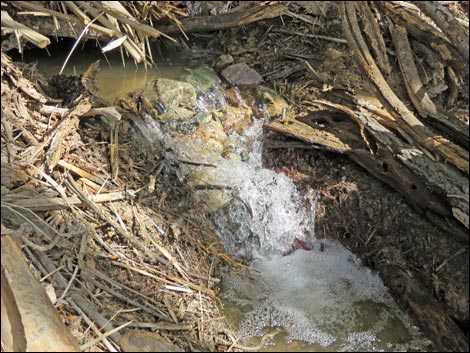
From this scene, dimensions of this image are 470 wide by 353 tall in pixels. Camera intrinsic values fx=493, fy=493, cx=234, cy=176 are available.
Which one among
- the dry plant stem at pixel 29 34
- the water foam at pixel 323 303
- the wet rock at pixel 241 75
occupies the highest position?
the dry plant stem at pixel 29 34

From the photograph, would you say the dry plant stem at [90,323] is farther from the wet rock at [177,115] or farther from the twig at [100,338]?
the wet rock at [177,115]

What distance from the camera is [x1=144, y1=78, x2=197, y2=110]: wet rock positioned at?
4.38 m

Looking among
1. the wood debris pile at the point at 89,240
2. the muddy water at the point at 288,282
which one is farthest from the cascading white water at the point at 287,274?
the wood debris pile at the point at 89,240

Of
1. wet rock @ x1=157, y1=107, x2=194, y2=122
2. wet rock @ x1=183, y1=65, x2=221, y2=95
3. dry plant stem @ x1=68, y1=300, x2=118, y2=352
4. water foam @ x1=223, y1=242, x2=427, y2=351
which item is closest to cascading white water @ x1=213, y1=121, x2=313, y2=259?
water foam @ x1=223, y1=242, x2=427, y2=351

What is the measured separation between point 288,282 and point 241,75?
6.91 ft

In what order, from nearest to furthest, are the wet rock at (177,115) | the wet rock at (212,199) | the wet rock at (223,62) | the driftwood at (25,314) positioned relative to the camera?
the driftwood at (25,314)
the wet rock at (212,199)
the wet rock at (177,115)
the wet rock at (223,62)

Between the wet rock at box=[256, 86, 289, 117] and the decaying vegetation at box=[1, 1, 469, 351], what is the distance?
0.17 m

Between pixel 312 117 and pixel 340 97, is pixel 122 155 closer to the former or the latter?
pixel 312 117

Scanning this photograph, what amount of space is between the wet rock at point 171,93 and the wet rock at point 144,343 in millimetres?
2234

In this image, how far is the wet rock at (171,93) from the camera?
438 cm

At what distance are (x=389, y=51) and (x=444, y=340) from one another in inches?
88.4

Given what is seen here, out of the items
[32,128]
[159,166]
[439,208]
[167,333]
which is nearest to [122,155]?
[159,166]

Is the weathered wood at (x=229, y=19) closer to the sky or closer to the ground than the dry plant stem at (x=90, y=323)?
closer to the sky

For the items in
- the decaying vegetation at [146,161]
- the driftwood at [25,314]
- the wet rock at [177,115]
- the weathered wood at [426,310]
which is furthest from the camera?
the wet rock at [177,115]
